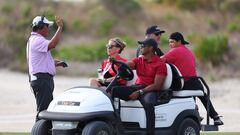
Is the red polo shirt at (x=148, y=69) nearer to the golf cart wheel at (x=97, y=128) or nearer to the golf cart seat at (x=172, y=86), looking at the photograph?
the golf cart seat at (x=172, y=86)

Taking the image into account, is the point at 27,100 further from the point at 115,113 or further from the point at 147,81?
the point at 115,113

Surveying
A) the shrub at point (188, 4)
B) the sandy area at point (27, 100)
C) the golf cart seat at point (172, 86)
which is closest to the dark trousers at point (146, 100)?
the golf cart seat at point (172, 86)

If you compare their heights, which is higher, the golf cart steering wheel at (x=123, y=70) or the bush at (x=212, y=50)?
the bush at (x=212, y=50)

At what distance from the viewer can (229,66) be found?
102 feet

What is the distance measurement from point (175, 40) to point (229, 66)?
17.8 meters

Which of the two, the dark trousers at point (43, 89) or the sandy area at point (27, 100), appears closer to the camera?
the dark trousers at point (43, 89)

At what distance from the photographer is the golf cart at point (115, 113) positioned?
1180 centimetres

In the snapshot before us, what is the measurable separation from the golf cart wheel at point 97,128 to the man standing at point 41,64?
1331 millimetres

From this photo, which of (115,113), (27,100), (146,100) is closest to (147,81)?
(146,100)

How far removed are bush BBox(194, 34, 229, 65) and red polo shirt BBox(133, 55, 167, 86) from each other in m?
18.2

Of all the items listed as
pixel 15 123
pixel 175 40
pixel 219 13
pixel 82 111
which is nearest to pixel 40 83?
pixel 82 111

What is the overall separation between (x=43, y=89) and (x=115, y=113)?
1389 millimetres

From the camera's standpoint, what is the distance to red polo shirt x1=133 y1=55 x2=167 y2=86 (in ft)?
40.9

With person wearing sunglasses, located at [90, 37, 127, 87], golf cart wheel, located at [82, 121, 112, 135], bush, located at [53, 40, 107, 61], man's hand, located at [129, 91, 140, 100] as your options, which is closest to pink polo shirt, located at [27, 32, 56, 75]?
person wearing sunglasses, located at [90, 37, 127, 87]
